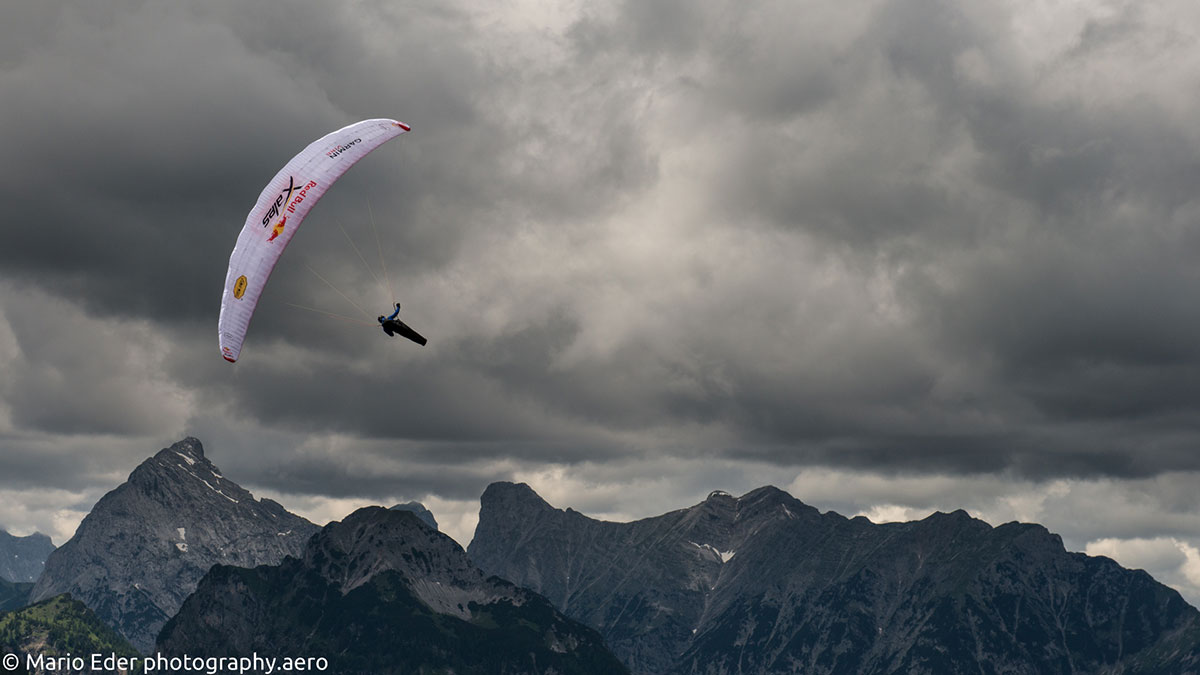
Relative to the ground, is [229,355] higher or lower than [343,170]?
lower

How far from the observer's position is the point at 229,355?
125062 mm

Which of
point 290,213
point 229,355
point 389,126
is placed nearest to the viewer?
point 229,355

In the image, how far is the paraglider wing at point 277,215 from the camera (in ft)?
423

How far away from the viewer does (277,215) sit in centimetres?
13475

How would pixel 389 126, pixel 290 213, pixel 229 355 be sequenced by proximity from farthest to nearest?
pixel 389 126
pixel 290 213
pixel 229 355

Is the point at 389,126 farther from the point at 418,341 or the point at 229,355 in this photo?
the point at 229,355

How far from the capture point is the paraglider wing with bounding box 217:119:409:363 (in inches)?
5074

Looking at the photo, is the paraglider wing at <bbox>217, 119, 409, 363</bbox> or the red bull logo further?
the red bull logo

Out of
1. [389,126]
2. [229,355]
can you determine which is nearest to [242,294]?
[229,355]

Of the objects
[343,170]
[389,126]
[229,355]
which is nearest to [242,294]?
[229,355]

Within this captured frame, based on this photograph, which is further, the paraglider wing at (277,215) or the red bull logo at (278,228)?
the red bull logo at (278,228)

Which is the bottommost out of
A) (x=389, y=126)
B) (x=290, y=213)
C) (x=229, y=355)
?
(x=229, y=355)

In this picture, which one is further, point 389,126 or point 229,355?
point 389,126

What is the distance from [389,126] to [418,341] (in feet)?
77.0
